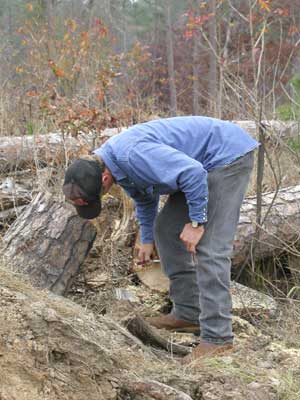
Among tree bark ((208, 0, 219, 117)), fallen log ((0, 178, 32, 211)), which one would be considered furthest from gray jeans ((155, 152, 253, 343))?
tree bark ((208, 0, 219, 117))

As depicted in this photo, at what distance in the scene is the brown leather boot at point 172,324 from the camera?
15.8ft

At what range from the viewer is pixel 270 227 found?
6.07m

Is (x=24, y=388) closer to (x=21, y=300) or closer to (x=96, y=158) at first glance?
(x=21, y=300)

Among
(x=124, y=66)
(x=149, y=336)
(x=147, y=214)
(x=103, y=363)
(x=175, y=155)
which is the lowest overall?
(x=124, y=66)

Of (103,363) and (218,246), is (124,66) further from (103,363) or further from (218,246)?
(103,363)

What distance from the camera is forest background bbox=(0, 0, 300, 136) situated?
6.75m

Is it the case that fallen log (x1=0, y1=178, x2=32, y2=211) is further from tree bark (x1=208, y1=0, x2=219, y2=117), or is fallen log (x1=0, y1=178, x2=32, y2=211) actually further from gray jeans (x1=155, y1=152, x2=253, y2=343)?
tree bark (x1=208, y1=0, x2=219, y2=117)

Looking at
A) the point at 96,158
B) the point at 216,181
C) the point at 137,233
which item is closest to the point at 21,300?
the point at 96,158

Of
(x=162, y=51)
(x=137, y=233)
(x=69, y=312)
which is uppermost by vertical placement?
(x=69, y=312)

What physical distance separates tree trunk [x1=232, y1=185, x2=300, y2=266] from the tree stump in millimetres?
1400

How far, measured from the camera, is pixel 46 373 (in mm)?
2969

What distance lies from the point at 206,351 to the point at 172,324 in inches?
26.9

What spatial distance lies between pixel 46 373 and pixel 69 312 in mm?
552

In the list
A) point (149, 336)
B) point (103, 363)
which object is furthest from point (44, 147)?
point (103, 363)
